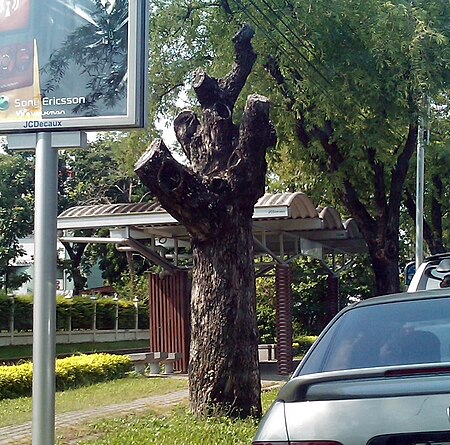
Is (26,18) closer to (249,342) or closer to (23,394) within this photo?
(249,342)

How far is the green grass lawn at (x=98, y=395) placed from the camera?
1094cm

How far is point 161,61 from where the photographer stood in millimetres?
17734

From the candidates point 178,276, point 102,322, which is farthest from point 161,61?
point 102,322

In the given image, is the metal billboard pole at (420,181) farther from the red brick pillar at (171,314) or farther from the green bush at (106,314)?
the green bush at (106,314)

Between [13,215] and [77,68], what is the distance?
30559 mm

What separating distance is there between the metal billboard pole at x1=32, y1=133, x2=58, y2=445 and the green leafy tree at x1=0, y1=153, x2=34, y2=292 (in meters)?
29.3

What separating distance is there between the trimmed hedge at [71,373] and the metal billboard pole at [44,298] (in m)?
7.18

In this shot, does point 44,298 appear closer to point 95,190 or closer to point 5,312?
point 5,312

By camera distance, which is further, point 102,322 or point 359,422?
point 102,322

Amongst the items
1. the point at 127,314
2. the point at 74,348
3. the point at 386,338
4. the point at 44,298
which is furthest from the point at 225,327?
the point at 127,314

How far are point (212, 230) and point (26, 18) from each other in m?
3.63

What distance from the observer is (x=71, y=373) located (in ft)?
47.6

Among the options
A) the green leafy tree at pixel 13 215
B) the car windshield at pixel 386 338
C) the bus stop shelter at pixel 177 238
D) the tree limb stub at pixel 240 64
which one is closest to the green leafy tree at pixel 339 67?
the bus stop shelter at pixel 177 238

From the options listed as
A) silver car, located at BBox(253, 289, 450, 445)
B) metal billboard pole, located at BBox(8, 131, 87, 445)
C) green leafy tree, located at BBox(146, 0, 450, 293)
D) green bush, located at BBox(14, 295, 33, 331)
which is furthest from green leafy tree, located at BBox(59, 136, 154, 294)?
silver car, located at BBox(253, 289, 450, 445)
